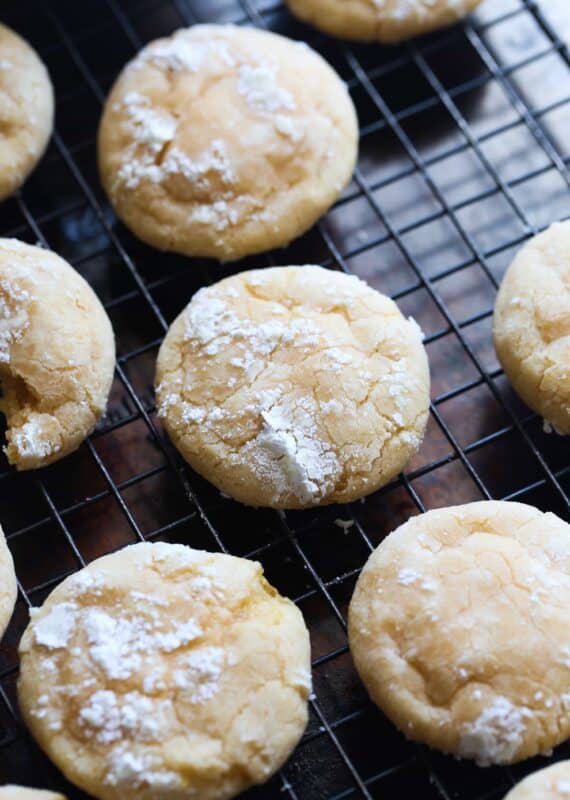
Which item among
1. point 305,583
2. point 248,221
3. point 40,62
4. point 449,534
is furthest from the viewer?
point 40,62

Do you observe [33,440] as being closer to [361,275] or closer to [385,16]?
[361,275]

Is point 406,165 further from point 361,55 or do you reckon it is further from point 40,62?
point 40,62

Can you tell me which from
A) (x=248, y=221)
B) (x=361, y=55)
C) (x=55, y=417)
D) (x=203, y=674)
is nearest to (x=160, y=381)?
(x=55, y=417)

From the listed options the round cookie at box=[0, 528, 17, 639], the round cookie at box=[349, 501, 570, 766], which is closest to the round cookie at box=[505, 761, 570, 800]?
the round cookie at box=[349, 501, 570, 766]

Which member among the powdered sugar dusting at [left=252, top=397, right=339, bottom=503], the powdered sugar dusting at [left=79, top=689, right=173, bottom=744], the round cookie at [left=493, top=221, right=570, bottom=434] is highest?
the round cookie at [left=493, top=221, right=570, bottom=434]

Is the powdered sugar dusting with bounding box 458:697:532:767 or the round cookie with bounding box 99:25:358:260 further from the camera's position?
the round cookie with bounding box 99:25:358:260

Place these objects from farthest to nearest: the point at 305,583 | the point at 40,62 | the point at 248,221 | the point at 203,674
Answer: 1. the point at 40,62
2. the point at 248,221
3. the point at 305,583
4. the point at 203,674

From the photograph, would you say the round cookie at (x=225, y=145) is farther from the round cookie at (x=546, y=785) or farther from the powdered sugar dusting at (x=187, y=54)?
the round cookie at (x=546, y=785)

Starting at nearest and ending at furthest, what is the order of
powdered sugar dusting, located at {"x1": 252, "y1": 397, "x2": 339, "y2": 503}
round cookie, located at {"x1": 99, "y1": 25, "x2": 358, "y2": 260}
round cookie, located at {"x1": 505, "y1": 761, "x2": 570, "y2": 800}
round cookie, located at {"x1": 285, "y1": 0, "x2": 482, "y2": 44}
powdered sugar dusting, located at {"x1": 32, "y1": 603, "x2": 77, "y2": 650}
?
round cookie, located at {"x1": 505, "y1": 761, "x2": 570, "y2": 800}
powdered sugar dusting, located at {"x1": 32, "y1": 603, "x2": 77, "y2": 650}
powdered sugar dusting, located at {"x1": 252, "y1": 397, "x2": 339, "y2": 503}
round cookie, located at {"x1": 99, "y1": 25, "x2": 358, "y2": 260}
round cookie, located at {"x1": 285, "y1": 0, "x2": 482, "y2": 44}

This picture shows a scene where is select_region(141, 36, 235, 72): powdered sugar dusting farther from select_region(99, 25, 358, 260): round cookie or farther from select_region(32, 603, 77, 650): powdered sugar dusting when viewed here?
select_region(32, 603, 77, 650): powdered sugar dusting
